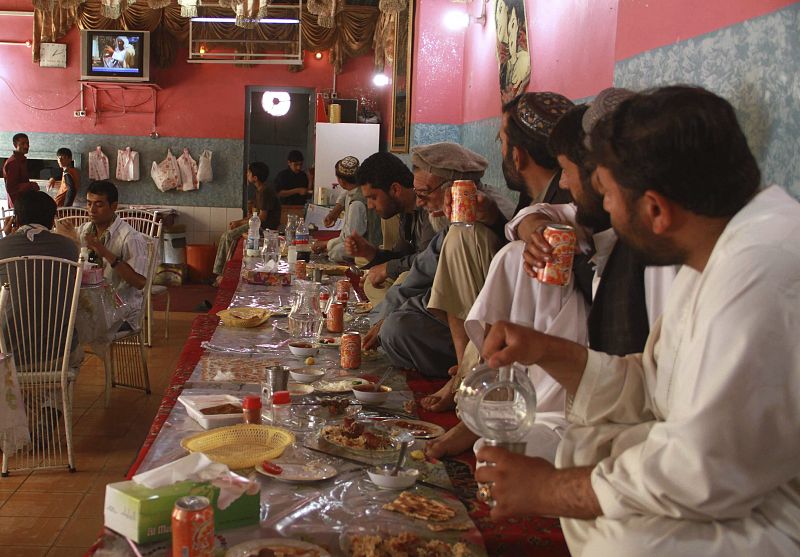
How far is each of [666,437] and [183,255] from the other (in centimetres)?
996

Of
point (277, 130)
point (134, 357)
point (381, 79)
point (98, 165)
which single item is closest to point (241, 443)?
point (134, 357)

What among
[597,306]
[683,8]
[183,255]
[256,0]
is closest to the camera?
[597,306]

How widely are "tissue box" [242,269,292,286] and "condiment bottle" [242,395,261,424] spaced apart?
2.77 meters

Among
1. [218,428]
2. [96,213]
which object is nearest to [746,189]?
[218,428]

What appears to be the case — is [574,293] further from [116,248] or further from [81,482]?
[116,248]

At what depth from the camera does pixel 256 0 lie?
618 cm

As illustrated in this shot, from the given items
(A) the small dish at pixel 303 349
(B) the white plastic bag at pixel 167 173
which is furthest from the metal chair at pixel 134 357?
(B) the white plastic bag at pixel 167 173

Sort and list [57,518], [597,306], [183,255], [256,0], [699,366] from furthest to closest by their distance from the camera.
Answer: [183,255] < [256,0] < [57,518] < [597,306] < [699,366]

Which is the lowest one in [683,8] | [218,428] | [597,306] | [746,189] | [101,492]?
[101,492]

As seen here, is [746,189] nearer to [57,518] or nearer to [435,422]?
[435,422]

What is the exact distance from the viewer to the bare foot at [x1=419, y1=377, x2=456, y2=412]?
285 cm

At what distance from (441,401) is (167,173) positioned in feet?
29.4

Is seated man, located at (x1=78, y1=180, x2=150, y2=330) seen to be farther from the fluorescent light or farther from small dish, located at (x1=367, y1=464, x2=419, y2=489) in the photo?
the fluorescent light

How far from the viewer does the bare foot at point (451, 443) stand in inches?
91.0
